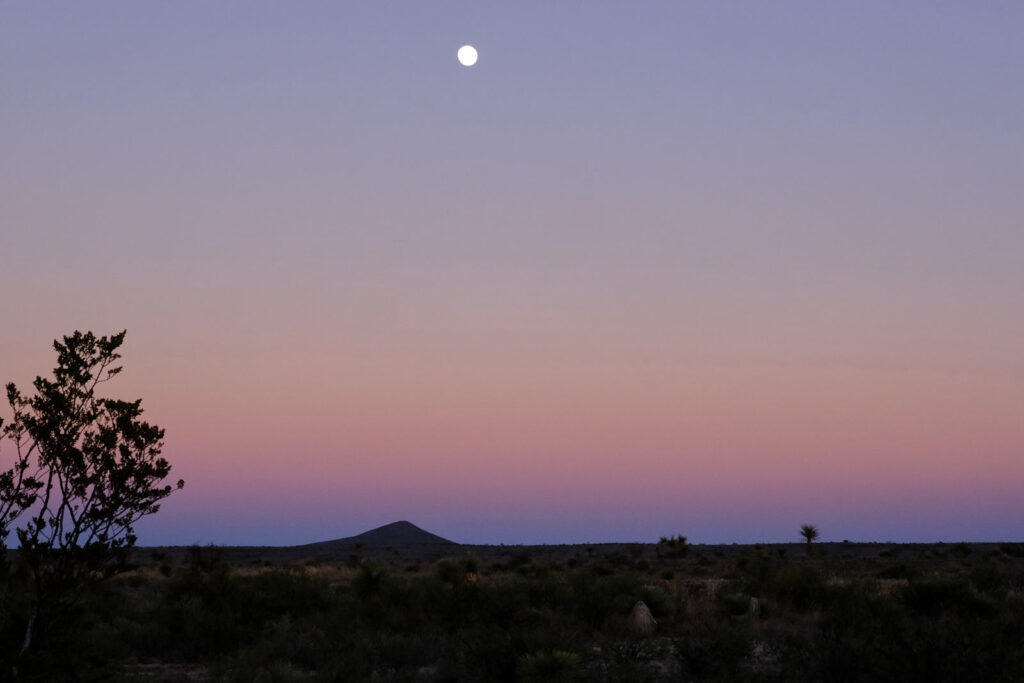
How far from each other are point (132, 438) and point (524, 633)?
8.38 m

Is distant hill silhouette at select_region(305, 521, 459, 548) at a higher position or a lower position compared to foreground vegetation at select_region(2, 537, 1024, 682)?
higher

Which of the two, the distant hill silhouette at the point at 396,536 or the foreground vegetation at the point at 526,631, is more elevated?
the distant hill silhouette at the point at 396,536

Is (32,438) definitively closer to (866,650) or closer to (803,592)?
(866,650)

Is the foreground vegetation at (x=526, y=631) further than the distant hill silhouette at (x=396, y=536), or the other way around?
the distant hill silhouette at (x=396, y=536)

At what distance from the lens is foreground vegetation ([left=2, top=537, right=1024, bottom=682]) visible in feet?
49.9

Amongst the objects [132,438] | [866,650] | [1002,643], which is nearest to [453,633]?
[866,650]

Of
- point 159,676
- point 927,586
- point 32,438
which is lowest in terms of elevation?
point 159,676

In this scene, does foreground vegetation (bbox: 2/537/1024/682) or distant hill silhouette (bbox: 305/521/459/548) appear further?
distant hill silhouette (bbox: 305/521/459/548)

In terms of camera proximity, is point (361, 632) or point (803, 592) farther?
point (803, 592)

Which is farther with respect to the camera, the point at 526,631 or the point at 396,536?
the point at 396,536

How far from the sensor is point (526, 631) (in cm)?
1712

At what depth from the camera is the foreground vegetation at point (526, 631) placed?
49.9 ft

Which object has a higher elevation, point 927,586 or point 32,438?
point 32,438

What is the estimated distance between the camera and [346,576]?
42.8 meters
